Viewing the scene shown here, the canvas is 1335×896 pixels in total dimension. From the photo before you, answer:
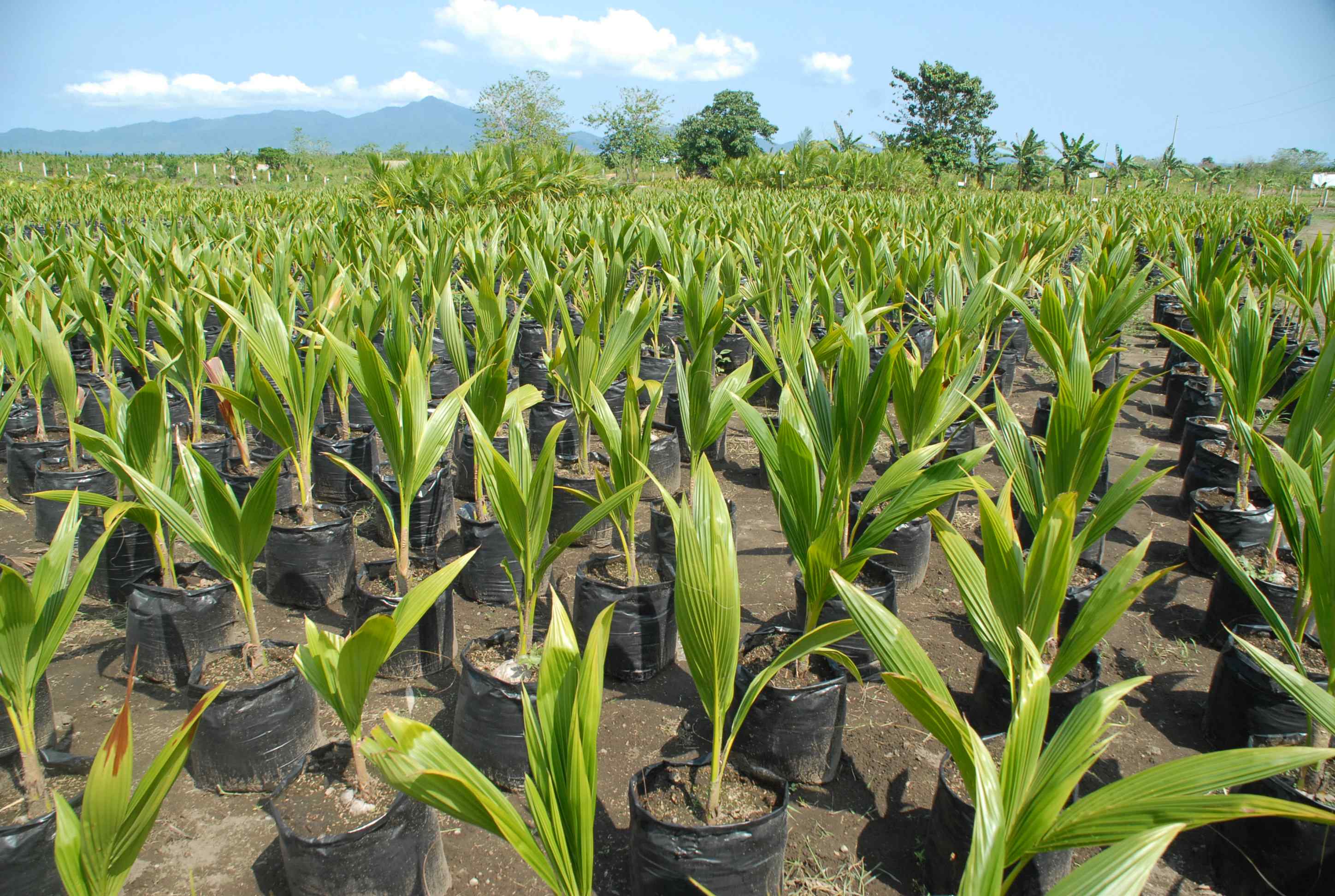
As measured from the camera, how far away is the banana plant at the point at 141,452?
1741mm

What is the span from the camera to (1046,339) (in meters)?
2.44

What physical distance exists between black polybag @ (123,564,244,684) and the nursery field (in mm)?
11

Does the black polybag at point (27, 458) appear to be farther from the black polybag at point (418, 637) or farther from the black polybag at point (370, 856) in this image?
the black polybag at point (370, 856)

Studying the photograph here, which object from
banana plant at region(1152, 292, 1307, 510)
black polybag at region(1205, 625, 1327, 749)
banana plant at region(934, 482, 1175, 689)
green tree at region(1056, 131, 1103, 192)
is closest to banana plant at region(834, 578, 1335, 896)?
banana plant at region(934, 482, 1175, 689)

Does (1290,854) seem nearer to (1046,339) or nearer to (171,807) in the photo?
(1046,339)

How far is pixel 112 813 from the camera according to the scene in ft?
2.93

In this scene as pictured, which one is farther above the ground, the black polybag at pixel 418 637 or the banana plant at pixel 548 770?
the banana plant at pixel 548 770

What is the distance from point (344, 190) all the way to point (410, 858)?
54.1 feet

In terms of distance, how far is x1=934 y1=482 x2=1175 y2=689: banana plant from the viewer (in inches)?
50.2

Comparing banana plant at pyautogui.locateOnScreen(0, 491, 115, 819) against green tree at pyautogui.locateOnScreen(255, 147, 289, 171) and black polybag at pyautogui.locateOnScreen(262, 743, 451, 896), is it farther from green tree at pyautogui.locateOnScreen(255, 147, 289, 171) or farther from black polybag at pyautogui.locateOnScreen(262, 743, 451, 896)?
green tree at pyautogui.locateOnScreen(255, 147, 289, 171)

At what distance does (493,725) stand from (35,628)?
0.84 metres

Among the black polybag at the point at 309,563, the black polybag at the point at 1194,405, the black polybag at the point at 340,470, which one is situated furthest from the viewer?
the black polybag at the point at 1194,405

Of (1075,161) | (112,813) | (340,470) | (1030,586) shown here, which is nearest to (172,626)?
(340,470)

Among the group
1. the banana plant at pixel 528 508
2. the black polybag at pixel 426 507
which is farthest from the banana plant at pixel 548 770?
the black polybag at pixel 426 507
